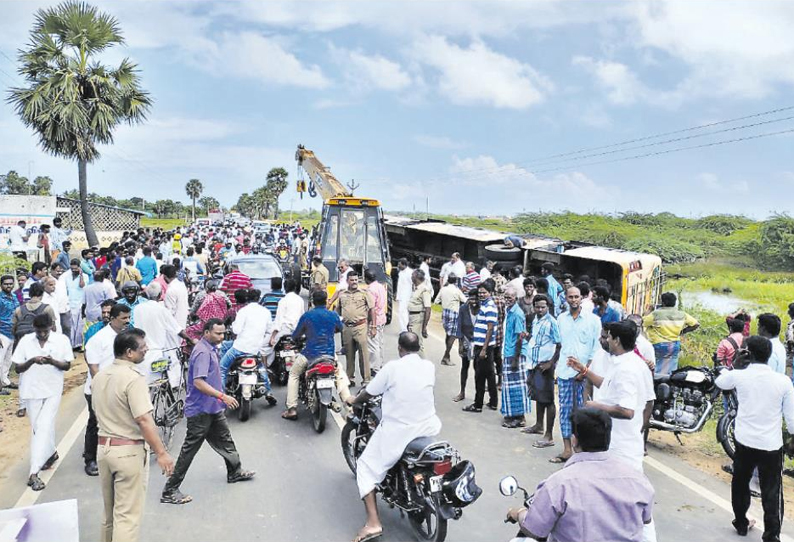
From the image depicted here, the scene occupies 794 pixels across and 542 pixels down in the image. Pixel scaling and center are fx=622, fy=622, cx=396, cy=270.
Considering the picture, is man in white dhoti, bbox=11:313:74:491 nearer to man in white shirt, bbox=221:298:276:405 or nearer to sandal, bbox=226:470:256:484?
sandal, bbox=226:470:256:484

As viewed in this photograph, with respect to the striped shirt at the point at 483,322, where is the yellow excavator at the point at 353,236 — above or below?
above

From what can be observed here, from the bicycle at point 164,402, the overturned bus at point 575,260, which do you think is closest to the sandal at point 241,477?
the bicycle at point 164,402

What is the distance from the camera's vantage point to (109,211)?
108 feet

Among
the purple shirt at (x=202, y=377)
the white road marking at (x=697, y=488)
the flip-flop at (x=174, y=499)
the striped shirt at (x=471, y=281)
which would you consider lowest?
the flip-flop at (x=174, y=499)

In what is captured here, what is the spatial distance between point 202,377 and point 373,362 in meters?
4.67

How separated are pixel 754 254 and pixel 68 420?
123ft

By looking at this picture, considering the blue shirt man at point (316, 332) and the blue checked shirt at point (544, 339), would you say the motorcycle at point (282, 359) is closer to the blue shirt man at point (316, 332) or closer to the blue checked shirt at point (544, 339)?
the blue shirt man at point (316, 332)

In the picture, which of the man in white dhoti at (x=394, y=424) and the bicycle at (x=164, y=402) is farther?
the bicycle at (x=164, y=402)

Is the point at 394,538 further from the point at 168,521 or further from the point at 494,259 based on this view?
the point at 494,259

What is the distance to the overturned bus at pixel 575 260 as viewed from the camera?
15.4 meters

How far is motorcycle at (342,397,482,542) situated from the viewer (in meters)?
4.67

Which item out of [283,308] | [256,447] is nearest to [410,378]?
→ [256,447]

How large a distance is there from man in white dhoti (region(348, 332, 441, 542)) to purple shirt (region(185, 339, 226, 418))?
161 centimetres

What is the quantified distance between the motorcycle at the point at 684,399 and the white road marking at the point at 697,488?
50 centimetres
